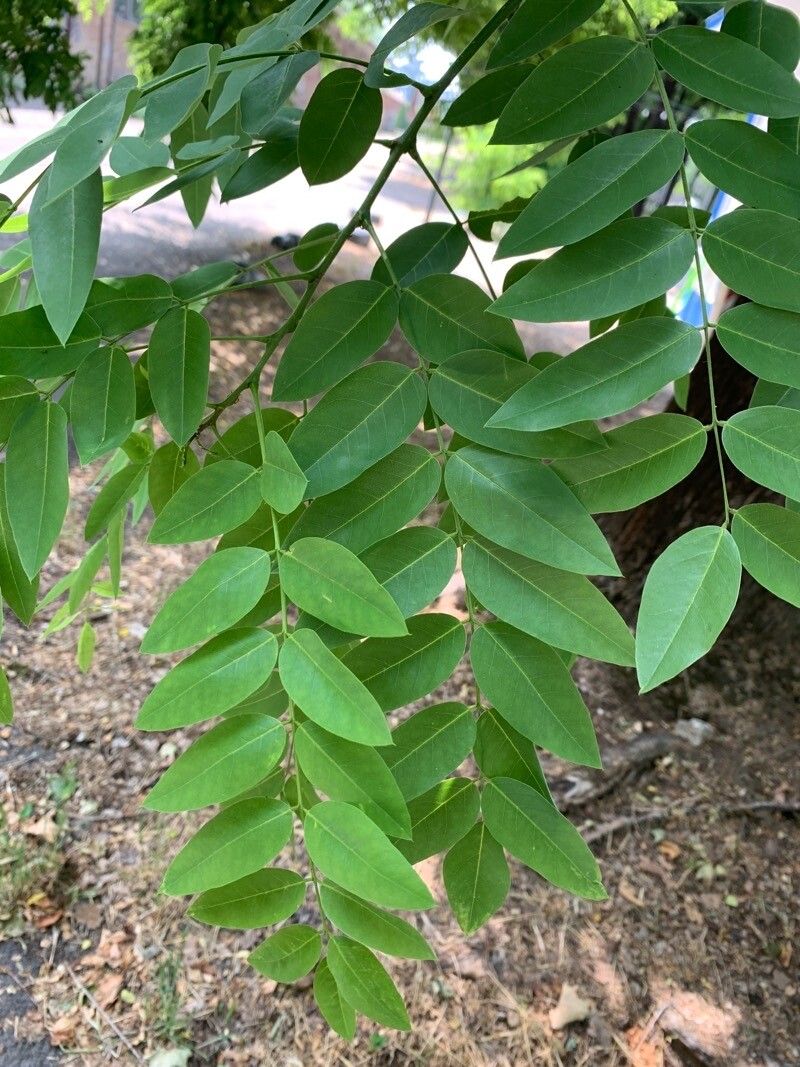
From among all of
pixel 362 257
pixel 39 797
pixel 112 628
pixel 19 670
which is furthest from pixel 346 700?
pixel 362 257

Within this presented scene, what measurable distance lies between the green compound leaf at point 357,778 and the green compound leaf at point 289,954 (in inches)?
4.9

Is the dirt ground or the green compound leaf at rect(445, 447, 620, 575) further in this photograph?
the dirt ground

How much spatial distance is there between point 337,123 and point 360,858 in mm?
493

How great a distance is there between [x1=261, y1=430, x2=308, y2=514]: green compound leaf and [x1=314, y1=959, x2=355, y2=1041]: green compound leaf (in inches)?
11.4

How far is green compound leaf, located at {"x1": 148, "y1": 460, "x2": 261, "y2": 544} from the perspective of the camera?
0.47m

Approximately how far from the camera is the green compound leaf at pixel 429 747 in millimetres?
479

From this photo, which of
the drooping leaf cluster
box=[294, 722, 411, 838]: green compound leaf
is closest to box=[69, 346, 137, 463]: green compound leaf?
the drooping leaf cluster

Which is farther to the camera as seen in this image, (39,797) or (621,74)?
(39,797)

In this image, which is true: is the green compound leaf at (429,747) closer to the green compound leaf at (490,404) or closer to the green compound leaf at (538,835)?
the green compound leaf at (538,835)

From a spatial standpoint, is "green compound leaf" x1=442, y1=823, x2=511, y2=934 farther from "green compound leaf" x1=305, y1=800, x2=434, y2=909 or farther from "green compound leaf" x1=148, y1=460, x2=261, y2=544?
"green compound leaf" x1=148, y1=460, x2=261, y2=544

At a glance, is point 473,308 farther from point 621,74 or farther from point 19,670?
point 19,670

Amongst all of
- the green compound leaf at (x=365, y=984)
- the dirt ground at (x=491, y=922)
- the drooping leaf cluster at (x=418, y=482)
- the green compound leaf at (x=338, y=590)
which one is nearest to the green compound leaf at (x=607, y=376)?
the drooping leaf cluster at (x=418, y=482)

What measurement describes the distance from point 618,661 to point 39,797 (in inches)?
53.8

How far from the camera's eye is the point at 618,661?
43cm
